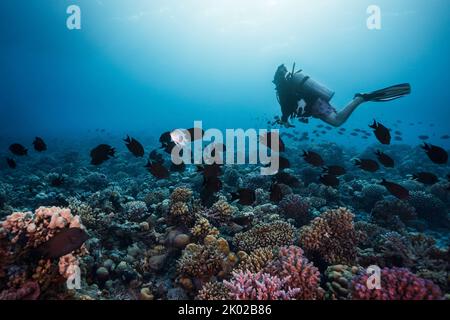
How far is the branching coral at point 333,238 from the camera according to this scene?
5738 mm

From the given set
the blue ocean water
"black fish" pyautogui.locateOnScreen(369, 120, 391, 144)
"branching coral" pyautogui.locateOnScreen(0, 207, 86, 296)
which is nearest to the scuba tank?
"black fish" pyautogui.locateOnScreen(369, 120, 391, 144)

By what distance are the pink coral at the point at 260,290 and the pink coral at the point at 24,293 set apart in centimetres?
282

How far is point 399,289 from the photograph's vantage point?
3928 millimetres

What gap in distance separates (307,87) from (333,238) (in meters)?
4.23

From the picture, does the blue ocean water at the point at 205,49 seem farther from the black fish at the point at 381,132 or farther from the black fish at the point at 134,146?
the black fish at the point at 134,146

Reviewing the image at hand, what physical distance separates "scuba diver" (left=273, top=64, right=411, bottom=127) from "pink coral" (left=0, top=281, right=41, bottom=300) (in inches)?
241
